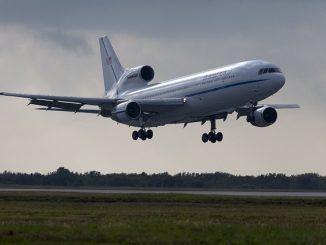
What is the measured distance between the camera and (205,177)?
113750mm

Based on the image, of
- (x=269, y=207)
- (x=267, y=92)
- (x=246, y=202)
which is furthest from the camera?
(x=267, y=92)

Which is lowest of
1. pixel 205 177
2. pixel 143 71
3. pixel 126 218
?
pixel 126 218

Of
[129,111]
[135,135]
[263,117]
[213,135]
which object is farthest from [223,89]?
[135,135]

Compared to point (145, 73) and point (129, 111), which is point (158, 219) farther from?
point (145, 73)

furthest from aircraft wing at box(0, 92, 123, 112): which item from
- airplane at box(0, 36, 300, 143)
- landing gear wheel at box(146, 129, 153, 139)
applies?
landing gear wheel at box(146, 129, 153, 139)

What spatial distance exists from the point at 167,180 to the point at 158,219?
63.7m

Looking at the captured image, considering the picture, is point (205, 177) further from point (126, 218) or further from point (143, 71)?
point (126, 218)

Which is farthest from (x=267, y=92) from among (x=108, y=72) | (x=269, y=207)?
(x=108, y=72)

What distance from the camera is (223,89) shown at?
76.0m

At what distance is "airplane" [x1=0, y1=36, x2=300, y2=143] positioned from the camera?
75875 mm

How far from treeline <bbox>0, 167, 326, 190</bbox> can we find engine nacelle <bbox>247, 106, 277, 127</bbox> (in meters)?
22.4

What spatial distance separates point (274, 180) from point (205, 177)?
8640 mm

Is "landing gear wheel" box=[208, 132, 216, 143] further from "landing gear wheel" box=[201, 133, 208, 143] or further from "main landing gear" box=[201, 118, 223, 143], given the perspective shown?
"landing gear wheel" box=[201, 133, 208, 143]

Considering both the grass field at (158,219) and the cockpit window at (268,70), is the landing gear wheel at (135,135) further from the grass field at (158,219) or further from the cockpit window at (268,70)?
the grass field at (158,219)
